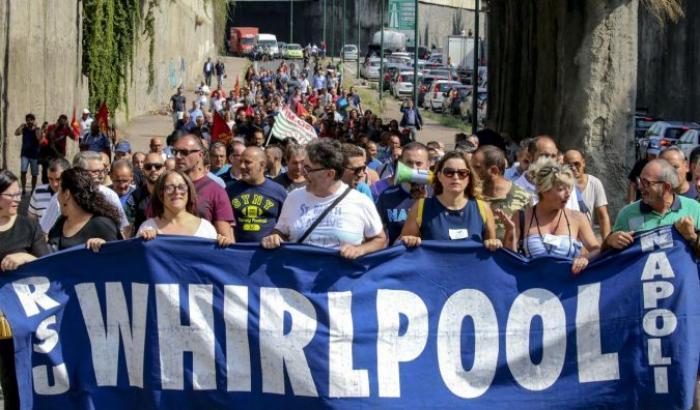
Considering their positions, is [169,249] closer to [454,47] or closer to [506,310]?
[506,310]

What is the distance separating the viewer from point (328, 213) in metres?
8.63

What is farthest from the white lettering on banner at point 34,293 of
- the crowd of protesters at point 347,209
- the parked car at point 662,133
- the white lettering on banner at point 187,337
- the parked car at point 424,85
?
the parked car at point 424,85

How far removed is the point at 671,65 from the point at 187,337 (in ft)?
149

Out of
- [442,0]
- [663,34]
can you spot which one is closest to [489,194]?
[663,34]

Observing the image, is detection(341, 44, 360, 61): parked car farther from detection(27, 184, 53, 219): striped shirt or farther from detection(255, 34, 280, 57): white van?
detection(27, 184, 53, 219): striped shirt

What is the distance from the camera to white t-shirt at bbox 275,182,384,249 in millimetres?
8570

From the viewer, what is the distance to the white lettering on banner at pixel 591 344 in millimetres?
7918

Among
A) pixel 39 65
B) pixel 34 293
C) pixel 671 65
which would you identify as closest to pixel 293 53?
pixel 671 65

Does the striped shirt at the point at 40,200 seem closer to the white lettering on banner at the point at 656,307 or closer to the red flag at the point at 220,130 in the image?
the white lettering on banner at the point at 656,307

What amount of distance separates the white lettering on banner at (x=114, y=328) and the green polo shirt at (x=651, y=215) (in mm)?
2963

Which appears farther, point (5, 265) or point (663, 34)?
point (663, 34)

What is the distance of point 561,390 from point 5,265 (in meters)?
3.23

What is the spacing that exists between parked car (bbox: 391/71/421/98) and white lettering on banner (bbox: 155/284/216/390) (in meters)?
52.5

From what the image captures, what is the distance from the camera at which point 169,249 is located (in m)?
8.07
